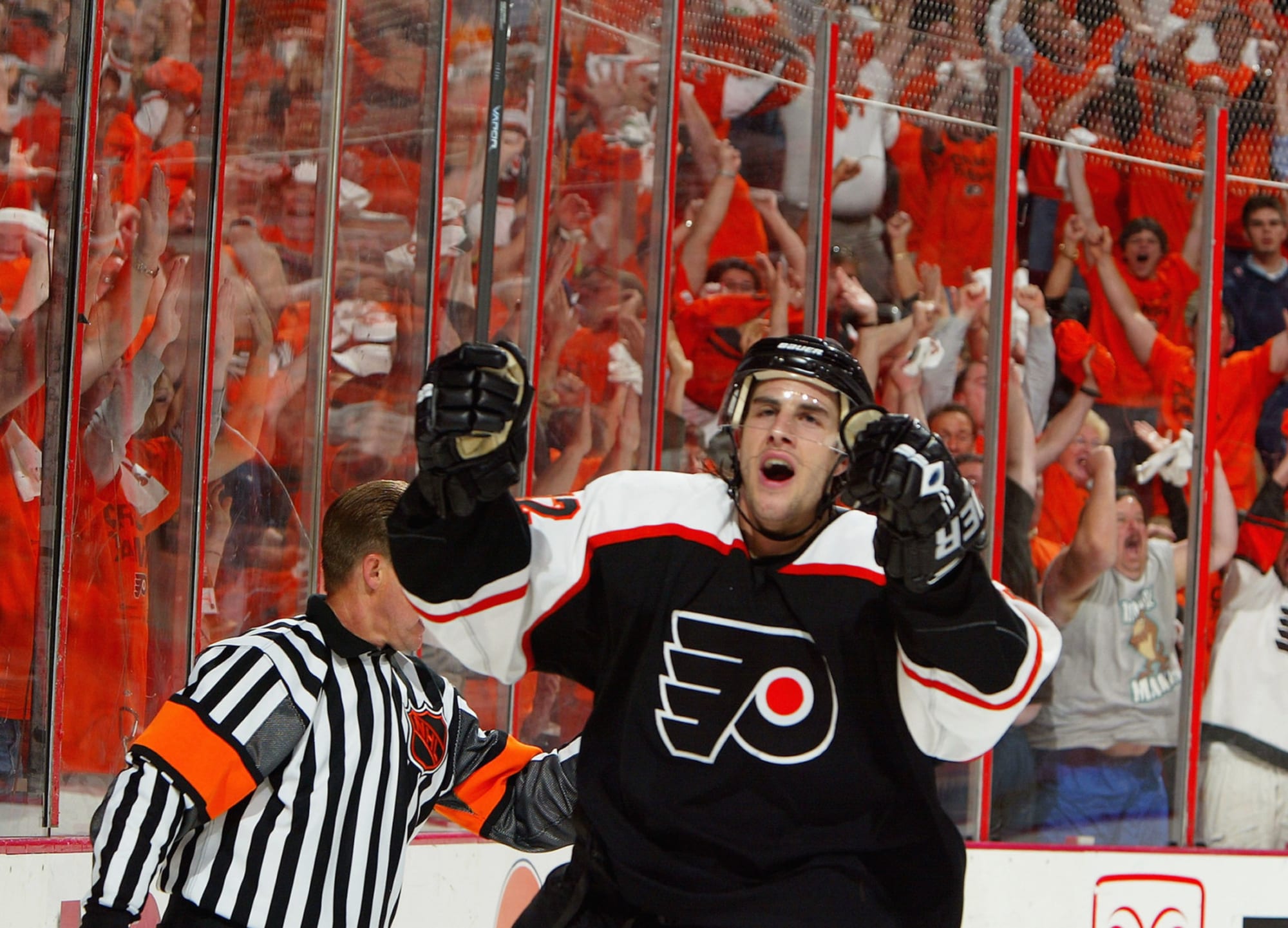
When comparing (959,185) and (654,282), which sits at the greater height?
(959,185)

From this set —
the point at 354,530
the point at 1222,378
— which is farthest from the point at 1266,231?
the point at 354,530

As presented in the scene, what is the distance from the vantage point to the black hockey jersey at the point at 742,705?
4.82 ft

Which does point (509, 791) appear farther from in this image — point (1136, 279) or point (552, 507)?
point (1136, 279)

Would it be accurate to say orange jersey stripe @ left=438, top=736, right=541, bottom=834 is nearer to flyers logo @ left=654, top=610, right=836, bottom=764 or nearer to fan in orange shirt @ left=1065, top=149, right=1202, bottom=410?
flyers logo @ left=654, top=610, right=836, bottom=764

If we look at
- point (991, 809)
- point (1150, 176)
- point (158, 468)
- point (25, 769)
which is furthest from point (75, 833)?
point (1150, 176)

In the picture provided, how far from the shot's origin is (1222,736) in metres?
4.08

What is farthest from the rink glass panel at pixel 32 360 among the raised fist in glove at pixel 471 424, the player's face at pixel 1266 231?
the player's face at pixel 1266 231

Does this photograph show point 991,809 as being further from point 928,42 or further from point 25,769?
point 25,769

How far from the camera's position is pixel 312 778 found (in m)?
1.87

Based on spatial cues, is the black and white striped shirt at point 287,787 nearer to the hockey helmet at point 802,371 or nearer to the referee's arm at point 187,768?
the referee's arm at point 187,768

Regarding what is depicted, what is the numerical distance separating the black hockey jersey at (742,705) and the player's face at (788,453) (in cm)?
4

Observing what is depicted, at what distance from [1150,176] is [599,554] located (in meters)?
3.06

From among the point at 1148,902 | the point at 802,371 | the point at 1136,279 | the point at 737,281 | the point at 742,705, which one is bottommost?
the point at 1148,902

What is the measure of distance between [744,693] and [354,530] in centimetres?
65
